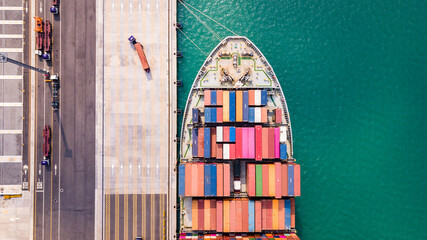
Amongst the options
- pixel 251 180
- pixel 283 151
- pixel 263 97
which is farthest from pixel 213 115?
pixel 283 151

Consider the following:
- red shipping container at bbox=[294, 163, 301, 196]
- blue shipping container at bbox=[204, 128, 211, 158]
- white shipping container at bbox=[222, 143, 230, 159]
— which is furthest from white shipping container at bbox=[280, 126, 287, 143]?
blue shipping container at bbox=[204, 128, 211, 158]

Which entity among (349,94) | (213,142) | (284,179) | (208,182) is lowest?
(208,182)

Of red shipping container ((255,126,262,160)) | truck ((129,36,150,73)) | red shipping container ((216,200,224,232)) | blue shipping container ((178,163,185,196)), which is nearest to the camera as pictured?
blue shipping container ((178,163,185,196))

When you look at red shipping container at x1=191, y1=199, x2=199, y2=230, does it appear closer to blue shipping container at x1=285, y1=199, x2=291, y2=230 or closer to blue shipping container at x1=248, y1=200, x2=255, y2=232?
→ blue shipping container at x1=248, y1=200, x2=255, y2=232

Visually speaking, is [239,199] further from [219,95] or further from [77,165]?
[77,165]

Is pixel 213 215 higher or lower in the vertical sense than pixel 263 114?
lower

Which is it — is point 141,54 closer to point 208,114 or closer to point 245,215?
point 208,114
